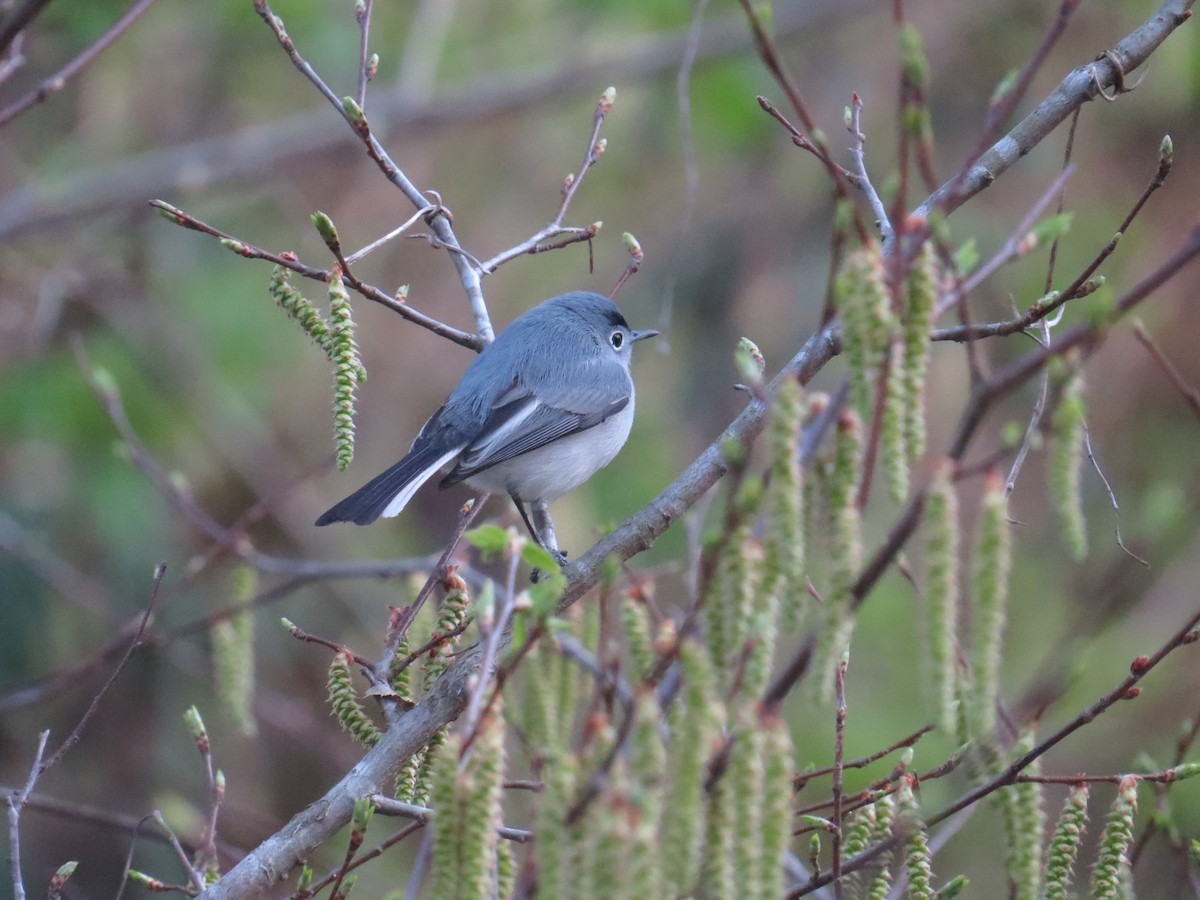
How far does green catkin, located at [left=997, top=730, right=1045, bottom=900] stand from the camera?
1.52m

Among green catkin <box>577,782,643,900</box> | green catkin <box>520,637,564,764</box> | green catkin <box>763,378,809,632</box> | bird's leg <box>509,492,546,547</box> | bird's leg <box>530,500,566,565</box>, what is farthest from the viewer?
bird's leg <box>509,492,546,547</box>

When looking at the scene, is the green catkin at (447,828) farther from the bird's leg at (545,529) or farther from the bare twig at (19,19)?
the bird's leg at (545,529)

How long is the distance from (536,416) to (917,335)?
2812 millimetres

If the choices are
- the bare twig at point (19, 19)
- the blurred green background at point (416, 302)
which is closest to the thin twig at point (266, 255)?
the bare twig at point (19, 19)

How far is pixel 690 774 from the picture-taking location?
1.23m

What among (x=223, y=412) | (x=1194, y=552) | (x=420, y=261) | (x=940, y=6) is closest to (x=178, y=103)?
(x=420, y=261)

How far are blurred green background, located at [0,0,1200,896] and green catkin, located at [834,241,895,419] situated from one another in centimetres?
307

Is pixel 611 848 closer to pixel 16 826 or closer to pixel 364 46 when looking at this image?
pixel 16 826

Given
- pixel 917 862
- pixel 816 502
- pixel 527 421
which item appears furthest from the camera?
pixel 527 421

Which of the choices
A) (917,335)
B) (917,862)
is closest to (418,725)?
(917,862)

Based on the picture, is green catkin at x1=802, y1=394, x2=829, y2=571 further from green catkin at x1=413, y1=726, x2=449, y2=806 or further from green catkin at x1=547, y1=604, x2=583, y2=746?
green catkin at x1=413, y1=726, x2=449, y2=806

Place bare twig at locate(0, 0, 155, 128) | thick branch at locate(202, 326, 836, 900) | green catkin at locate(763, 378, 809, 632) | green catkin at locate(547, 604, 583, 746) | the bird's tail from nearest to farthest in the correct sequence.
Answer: green catkin at locate(763, 378, 809, 632)
green catkin at locate(547, 604, 583, 746)
thick branch at locate(202, 326, 836, 900)
bare twig at locate(0, 0, 155, 128)
the bird's tail

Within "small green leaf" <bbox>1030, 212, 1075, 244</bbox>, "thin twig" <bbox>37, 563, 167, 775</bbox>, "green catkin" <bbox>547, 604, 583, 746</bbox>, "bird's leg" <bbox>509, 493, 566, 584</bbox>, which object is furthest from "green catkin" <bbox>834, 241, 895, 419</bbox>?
"bird's leg" <bbox>509, 493, 566, 584</bbox>

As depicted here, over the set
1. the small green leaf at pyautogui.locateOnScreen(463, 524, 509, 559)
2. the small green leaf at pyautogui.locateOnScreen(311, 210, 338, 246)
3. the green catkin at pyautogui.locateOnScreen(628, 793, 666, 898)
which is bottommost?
the green catkin at pyautogui.locateOnScreen(628, 793, 666, 898)
